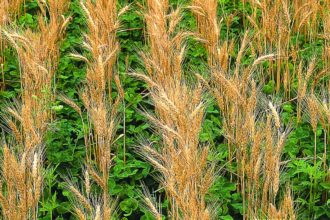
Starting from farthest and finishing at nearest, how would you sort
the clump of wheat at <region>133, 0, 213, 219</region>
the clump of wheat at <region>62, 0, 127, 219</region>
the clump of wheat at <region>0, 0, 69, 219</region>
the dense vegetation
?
the clump of wheat at <region>62, 0, 127, 219</region>, the dense vegetation, the clump of wheat at <region>0, 0, 69, 219</region>, the clump of wheat at <region>133, 0, 213, 219</region>

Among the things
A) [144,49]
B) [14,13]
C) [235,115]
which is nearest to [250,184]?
[235,115]

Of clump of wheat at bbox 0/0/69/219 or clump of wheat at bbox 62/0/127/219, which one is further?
clump of wheat at bbox 62/0/127/219

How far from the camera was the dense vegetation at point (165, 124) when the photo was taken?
115 inches

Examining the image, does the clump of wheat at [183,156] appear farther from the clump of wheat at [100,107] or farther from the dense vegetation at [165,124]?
the clump of wheat at [100,107]

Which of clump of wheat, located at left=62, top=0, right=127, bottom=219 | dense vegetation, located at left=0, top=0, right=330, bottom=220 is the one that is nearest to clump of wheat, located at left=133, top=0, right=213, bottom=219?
dense vegetation, located at left=0, top=0, right=330, bottom=220

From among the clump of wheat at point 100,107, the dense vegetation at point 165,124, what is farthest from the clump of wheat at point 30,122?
the clump of wheat at point 100,107

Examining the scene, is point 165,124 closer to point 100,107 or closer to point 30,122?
point 100,107

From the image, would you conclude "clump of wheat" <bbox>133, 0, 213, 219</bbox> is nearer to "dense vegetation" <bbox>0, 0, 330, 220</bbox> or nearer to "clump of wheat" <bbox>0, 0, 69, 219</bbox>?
"dense vegetation" <bbox>0, 0, 330, 220</bbox>

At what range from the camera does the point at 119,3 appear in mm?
5246

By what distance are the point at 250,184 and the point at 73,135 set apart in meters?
1.28

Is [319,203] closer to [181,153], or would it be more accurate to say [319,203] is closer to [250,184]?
[250,184]

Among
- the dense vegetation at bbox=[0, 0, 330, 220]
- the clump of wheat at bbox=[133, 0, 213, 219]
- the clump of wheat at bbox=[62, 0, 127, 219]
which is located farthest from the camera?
the clump of wheat at bbox=[62, 0, 127, 219]

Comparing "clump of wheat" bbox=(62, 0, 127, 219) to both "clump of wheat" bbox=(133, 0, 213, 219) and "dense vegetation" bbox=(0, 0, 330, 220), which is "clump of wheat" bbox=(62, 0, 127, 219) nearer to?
"dense vegetation" bbox=(0, 0, 330, 220)

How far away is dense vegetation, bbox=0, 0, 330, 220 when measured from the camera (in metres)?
2.92
